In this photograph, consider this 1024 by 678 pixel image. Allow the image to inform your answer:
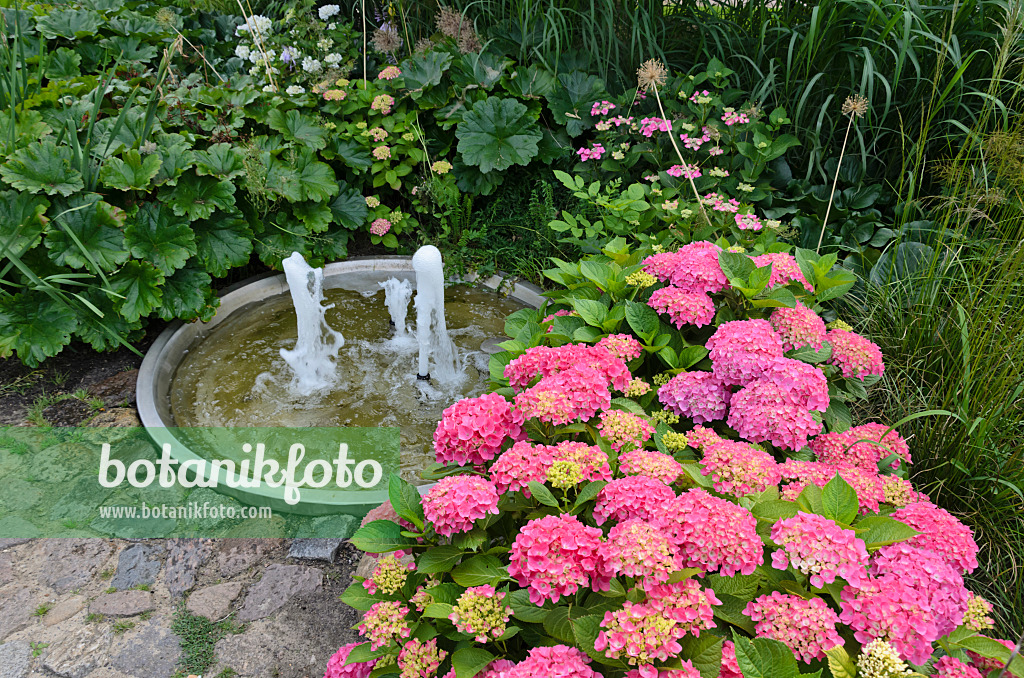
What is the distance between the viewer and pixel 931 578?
1.16m

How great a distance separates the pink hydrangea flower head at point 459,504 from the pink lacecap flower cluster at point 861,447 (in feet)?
2.81

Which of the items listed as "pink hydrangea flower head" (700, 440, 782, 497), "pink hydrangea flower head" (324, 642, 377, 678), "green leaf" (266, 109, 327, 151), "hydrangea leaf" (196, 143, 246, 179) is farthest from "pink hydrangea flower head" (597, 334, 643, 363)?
"green leaf" (266, 109, 327, 151)

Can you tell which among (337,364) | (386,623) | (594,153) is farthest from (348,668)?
(594,153)

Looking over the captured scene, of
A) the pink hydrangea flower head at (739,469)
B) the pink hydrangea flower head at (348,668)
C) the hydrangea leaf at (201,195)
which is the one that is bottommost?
the pink hydrangea flower head at (348,668)

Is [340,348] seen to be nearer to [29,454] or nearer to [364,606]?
[29,454]

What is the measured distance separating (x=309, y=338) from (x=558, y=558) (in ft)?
6.86

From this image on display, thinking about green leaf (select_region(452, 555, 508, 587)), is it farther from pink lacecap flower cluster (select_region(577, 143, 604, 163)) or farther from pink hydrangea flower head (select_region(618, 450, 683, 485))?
pink lacecap flower cluster (select_region(577, 143, 604, 163))

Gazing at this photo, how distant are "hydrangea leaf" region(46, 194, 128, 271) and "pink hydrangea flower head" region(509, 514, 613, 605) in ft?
7.18

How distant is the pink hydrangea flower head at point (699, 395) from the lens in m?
1.67

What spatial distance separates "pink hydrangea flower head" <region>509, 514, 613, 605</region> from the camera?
1083mm

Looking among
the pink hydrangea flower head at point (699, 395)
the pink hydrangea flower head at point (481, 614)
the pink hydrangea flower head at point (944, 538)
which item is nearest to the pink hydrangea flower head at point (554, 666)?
the pink hydrangea flower head at point (481, 614)

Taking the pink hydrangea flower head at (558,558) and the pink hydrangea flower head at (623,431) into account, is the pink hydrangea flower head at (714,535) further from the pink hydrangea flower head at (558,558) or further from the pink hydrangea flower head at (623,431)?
the pink hydrangea flower head at (623,431)

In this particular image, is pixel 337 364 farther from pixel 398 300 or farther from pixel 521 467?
pixel 521 467

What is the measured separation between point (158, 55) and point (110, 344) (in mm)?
1870
